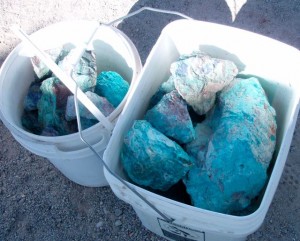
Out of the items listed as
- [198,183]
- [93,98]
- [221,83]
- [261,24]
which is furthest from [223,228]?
[261,24]

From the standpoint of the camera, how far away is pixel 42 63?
50.8 inches

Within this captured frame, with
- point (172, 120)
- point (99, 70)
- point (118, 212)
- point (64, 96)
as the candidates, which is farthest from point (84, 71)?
point (118, 212)

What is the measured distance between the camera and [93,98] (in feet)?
3.83

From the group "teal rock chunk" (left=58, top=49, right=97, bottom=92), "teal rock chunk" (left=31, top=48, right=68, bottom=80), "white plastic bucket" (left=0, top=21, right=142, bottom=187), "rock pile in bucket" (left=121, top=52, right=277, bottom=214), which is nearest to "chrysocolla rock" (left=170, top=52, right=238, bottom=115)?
"rock pile in bucket" (left=121, top=52, right=277, bottom=214)

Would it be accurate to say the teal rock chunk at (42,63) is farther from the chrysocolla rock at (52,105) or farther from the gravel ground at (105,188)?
the gravel ground at (105,188)

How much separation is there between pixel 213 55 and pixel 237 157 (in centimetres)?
37

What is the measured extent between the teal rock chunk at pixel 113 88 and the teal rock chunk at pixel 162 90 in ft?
0.39

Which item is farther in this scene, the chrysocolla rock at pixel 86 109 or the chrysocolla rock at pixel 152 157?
the chrysocolla rock at pixel 86 109

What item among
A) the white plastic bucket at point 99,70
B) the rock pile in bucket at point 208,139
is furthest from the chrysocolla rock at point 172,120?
the white plastic bucket at point 99,70

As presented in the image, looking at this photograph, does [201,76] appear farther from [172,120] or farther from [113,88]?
[113,88]

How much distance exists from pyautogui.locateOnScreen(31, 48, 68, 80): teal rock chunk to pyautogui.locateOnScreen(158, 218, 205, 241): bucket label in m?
0.60

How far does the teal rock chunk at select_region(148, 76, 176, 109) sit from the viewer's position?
1146 mm

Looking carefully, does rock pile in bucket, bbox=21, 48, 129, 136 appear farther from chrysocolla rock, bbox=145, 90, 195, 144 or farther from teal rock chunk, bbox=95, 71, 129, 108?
chrysocolla rock, bbox=145, 90, 195, 144

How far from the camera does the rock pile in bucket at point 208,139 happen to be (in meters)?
0.95
